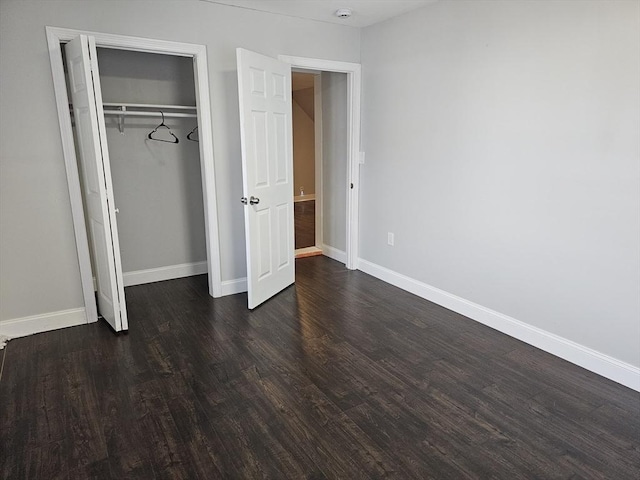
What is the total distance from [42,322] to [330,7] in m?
3.42

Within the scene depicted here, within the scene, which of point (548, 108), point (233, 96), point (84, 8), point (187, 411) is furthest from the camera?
point (233, 96)

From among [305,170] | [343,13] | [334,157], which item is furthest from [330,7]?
[305,170]

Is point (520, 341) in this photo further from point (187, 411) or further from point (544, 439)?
point (187, 411)

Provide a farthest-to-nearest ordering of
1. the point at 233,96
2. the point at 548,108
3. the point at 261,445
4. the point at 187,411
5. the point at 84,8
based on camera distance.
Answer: the point at 233,96 < the point at 84,8 < the point at 548,108 < the point at 187,411 < the point at 261,445

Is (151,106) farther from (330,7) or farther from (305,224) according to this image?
(305,224)

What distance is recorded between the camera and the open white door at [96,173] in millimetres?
2748

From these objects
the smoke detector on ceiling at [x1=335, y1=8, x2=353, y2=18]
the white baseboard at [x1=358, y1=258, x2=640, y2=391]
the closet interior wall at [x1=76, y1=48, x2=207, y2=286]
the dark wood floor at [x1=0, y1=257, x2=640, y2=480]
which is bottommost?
the dark wood floor at [x1=0, y1=257, x2=640, y2=480]

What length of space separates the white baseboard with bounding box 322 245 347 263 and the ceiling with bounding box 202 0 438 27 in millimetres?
2485

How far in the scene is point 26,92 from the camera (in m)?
2.85

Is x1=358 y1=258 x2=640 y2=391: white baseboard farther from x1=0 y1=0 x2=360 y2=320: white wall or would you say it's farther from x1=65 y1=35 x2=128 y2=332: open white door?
x1=65 y1=35 x2=128 y2=332: open white door

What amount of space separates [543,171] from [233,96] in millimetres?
2543

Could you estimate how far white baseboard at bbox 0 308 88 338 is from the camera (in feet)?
10.1

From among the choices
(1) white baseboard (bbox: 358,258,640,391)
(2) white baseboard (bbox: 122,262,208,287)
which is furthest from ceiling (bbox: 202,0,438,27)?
(2) white baseboard (bbox: 122,262,208,287)

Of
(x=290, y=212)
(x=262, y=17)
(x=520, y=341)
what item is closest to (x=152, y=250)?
(x=290, y=212)
